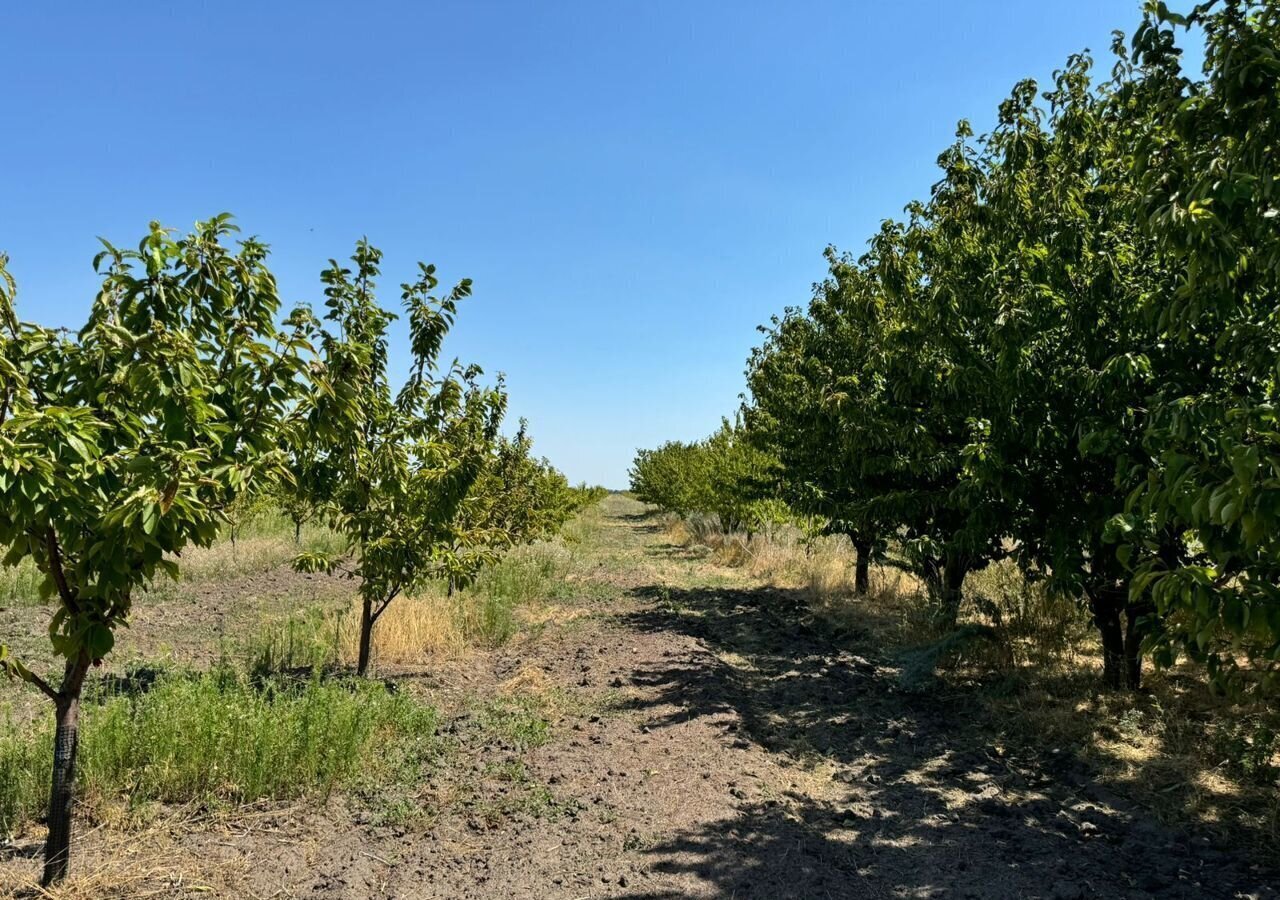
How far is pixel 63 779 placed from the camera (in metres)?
3.33

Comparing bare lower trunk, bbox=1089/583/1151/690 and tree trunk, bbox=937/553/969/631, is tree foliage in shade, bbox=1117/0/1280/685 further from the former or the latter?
tree trunk, bbox=937/553/969/631

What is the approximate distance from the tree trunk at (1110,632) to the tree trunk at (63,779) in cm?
755

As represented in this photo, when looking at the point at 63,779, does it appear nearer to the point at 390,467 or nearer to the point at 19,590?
the point at 390,467

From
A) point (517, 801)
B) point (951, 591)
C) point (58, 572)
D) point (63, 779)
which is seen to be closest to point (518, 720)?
point (517, 801)

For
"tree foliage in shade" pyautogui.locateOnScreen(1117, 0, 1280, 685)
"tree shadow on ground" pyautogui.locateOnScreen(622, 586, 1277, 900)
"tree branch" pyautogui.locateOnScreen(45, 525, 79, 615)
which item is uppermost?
"tree foliage in shade" pyautogui.locateOnScreen(1117, 0, 1280, 685)

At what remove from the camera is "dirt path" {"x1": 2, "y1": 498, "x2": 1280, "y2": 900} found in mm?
3730

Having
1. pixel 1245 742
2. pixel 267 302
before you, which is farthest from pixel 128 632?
pixel 1245 742

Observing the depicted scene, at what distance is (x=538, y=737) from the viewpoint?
559 cm

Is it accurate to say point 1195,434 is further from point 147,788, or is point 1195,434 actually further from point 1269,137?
point 147,788

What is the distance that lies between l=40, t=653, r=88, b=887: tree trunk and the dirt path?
2.08ft

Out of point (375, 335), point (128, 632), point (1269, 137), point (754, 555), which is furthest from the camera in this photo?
point (754, 555)

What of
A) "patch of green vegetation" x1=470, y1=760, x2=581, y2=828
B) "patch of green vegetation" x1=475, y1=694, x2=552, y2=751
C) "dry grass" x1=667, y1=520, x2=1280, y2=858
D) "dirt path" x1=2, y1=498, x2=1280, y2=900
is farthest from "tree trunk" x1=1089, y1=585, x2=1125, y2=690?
"patch of green vegetation" x1=470, y1=760, x2=581, y2=828

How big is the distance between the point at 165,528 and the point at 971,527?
5.87 metres

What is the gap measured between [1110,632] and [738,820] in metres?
4.67
